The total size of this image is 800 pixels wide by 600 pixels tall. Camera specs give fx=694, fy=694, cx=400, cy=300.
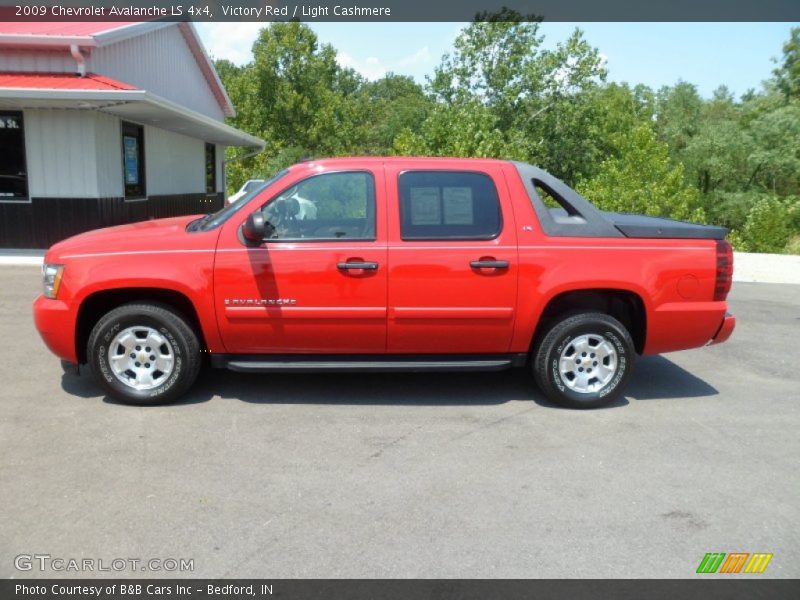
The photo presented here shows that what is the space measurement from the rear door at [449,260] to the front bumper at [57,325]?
2327 mm

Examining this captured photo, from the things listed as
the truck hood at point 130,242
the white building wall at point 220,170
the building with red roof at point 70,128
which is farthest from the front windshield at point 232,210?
the white building wall at point 220,170

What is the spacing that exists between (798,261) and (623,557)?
15045mm

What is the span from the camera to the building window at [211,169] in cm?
2512

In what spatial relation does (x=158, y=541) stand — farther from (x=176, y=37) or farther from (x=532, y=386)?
(x=176, y=37)

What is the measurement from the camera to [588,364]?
5270 mm

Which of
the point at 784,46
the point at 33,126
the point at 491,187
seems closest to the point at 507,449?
the point at 491,187

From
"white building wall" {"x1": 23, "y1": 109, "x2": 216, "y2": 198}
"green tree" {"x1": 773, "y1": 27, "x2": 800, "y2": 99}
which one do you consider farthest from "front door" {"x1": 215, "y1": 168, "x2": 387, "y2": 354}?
"green tree" {"x1": 773, "y1": 27, "x2": 800, "y2": 99}

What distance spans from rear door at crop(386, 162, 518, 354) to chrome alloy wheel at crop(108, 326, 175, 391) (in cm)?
167

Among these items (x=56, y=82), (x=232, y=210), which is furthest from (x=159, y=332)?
(x=56, y=82)

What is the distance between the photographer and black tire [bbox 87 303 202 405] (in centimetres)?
502

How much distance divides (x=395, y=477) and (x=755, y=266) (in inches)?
514

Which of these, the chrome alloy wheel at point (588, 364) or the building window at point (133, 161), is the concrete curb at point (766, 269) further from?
the building window at point (133, 161)

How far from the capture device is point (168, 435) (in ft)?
15.1

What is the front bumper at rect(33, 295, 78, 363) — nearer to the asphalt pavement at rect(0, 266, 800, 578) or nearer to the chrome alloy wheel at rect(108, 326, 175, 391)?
the chrome alloy wheel at rect(108, 326, 175, 391)
